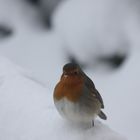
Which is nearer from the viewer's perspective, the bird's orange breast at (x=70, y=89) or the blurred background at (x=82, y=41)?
the bird's orange breast at (x=70, y=89)

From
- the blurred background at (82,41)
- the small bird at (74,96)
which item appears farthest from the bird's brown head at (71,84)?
the blurred background at (82,41)

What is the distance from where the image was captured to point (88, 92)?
8.70 feet

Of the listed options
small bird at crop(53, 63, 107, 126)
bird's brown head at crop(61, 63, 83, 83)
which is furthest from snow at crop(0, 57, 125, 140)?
bird's brown head at crop(61, 63, 83, 83)

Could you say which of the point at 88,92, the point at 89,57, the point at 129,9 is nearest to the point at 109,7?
the point at 129,9

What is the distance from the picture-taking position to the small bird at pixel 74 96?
2578 millimetres

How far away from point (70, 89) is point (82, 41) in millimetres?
3332

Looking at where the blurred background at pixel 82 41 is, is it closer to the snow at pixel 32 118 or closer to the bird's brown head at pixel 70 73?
the snow at pixel 32 118

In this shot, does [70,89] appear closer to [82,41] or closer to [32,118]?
[32,118]

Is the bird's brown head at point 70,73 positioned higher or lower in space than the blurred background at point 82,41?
lower

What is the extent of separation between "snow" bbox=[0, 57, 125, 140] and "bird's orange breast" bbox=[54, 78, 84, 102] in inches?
4.4

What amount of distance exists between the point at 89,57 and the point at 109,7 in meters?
0.58

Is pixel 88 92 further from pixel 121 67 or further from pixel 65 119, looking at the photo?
pixel 121 67

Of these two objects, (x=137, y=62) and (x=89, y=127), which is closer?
(x=89, y=127)

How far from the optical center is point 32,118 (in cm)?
265
